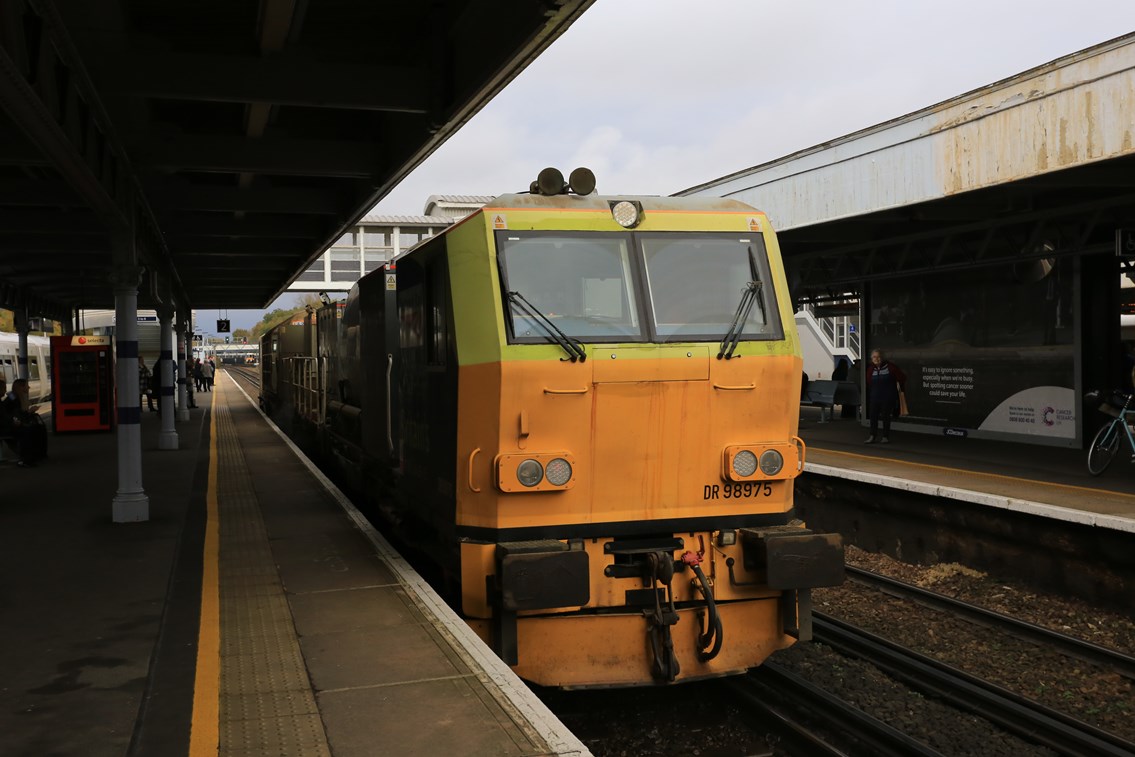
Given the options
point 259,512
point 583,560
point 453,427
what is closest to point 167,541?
point 259,512

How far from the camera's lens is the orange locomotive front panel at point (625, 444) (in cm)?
575

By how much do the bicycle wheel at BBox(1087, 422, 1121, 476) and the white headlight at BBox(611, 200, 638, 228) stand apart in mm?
8274

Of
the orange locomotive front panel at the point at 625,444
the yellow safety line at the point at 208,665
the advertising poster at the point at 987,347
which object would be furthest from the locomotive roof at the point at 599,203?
the advertising poster at the point at 987,347

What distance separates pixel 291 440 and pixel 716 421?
1730 cm

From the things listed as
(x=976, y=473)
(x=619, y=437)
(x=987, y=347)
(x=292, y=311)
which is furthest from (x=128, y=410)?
(x=292, y=311)

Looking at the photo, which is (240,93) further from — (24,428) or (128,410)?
(24,428)

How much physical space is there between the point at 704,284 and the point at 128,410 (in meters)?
7.41

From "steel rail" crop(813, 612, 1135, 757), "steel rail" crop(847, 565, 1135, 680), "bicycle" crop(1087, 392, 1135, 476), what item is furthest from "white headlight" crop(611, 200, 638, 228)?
"bicycle" crop(1087, 392, 1135, 476)

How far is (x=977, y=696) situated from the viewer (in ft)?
21.6

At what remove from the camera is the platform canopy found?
670cm

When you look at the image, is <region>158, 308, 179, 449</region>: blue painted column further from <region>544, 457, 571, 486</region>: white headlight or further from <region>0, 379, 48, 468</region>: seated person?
<region>544, 457, 571, 486</region>: white headlight

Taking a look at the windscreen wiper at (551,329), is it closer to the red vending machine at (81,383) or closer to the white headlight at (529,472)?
the white headlight at (529,472)

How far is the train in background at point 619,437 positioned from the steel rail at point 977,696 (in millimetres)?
1526

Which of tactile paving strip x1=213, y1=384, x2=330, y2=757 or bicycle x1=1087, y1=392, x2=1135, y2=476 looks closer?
tactile paving strip x1=213, y1=384, x2=330, y2=757
